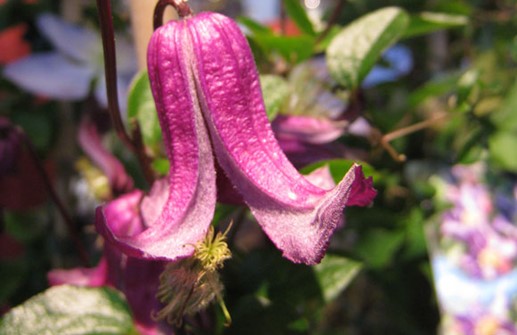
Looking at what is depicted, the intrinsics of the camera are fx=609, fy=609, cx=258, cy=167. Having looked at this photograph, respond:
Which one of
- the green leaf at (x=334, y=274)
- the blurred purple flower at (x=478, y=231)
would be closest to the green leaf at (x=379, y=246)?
the blurred purple flower at (x=478, y=231)

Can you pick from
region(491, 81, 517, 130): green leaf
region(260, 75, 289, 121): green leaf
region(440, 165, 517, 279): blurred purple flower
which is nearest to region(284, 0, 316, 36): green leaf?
region(260, 75, 289, 121): green leaf

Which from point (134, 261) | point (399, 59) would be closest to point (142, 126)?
point (134, 261)

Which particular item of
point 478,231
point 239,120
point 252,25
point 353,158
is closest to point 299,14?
point 252,25

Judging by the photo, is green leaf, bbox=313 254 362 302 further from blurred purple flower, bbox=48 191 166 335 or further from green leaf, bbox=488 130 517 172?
green leaf, bbox=488 130 517 172

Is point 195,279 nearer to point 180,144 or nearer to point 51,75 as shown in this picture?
point 180,144

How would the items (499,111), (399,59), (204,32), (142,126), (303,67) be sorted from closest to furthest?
1. (204,32)
2. (142,126)
3. (303,67)
4. (499,111)
5. (399,59)

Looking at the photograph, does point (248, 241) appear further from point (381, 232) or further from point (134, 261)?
point (134, 261)

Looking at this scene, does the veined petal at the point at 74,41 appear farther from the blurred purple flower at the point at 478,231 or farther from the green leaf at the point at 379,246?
the blurred purple flower at the point at 478,231
